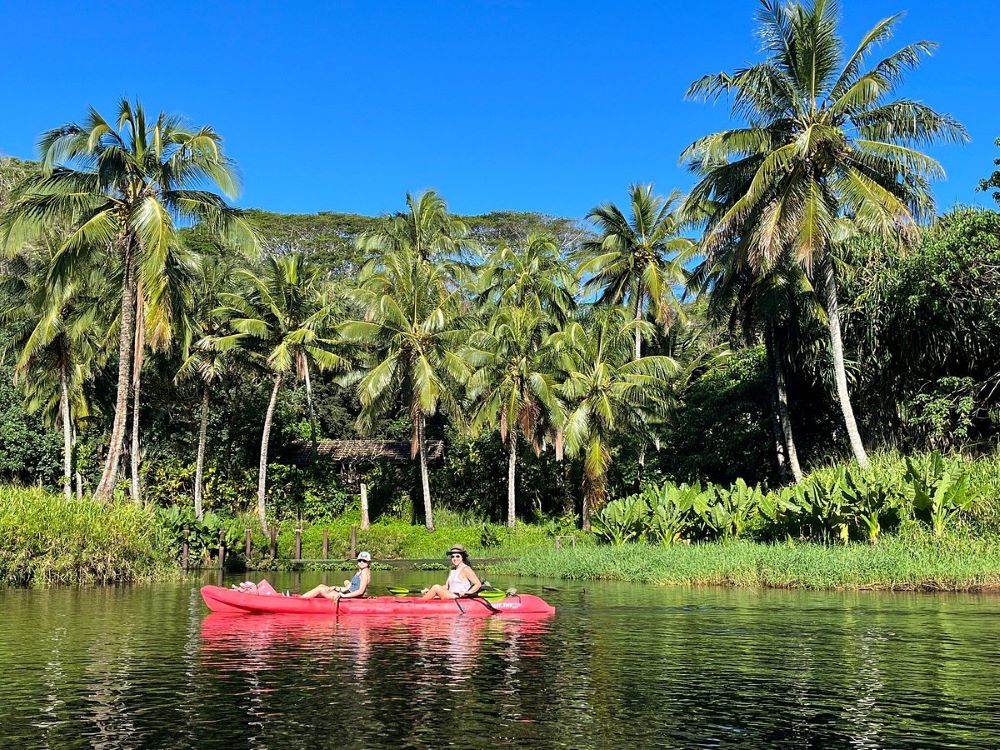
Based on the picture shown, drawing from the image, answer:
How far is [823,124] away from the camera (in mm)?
27453

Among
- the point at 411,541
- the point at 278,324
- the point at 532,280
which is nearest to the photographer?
the point at 411,541

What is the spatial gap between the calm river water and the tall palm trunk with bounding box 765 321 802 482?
1448cm

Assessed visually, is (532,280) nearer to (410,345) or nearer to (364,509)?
(410,345)

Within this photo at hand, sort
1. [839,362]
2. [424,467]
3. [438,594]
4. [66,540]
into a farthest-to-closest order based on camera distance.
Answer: [424,467], [839,362], [66,540], [438,594]

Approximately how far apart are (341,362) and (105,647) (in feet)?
86.0

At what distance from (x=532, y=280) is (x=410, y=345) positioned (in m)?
8.15

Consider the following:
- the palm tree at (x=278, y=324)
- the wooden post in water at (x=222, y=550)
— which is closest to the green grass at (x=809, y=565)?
the wooden post in water at (x=222, y=550)

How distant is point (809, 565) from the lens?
74.2 feet

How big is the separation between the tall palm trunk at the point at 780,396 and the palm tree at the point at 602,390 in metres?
3.72

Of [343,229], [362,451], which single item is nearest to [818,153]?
[362,451]

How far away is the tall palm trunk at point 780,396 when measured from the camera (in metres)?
33.0

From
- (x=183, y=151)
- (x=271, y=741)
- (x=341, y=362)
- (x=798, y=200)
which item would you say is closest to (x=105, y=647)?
(x=271, y=741)

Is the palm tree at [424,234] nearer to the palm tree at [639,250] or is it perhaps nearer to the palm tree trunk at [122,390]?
the palm tree at [639,250]

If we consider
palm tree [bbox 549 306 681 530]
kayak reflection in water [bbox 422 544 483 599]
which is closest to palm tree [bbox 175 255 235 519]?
palm tree [bbox 549 306 681 530]
